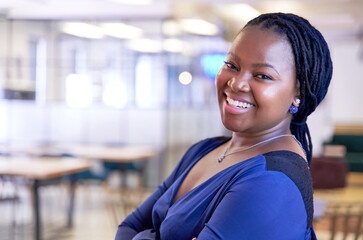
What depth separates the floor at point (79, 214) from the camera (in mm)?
5742

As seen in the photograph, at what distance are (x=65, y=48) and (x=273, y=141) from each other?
950 cm

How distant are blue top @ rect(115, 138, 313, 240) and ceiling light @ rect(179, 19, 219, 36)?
29.9 feet

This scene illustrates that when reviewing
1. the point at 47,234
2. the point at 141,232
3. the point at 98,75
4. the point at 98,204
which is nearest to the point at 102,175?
the point at 98,204

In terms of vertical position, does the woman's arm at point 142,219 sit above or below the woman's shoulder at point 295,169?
below

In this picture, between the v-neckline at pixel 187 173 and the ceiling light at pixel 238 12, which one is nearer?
the v-neckline at pixel 187 173

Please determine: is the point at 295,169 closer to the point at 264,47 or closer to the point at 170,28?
the point at 264,47

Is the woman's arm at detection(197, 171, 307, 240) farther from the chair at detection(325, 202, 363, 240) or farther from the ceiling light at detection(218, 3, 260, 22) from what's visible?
the ceiling light at detection(218, 3, 260, 22)

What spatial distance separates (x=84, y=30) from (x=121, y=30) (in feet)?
2.44

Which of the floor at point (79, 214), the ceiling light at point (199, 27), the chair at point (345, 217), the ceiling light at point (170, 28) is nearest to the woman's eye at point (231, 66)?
the chair at point (345, 217)

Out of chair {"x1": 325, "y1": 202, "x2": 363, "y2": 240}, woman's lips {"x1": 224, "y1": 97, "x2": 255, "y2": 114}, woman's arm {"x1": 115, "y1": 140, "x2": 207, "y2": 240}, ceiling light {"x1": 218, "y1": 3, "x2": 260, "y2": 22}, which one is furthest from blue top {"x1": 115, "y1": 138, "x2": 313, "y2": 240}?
ceiling light {"x1": 218, "y1": 3, "x2": 260, "y2": 22}

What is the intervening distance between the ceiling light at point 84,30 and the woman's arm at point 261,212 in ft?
30.8

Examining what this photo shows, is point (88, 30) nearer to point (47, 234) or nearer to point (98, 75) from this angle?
point (98, 75)

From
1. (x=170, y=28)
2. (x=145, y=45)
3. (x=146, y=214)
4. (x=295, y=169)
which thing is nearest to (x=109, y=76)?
(x=145, y=45)

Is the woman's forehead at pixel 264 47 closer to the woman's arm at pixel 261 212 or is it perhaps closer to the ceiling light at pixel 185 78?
the woman's arm at pixel 261 212
